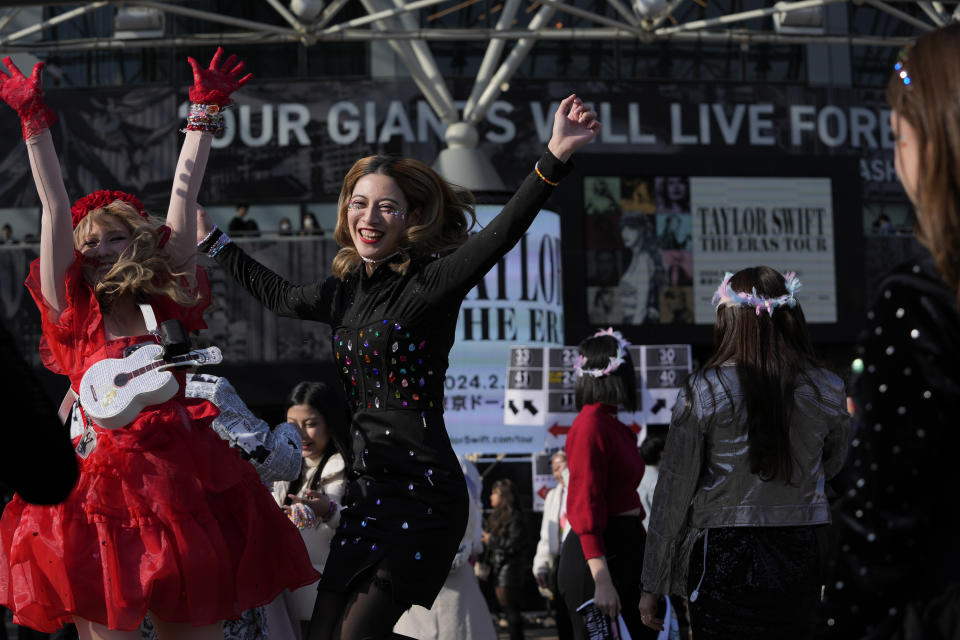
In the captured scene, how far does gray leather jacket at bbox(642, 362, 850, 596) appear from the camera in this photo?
152 inches

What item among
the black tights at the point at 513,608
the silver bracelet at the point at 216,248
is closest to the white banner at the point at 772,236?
the black tights at the point at 513,608

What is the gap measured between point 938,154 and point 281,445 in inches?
128

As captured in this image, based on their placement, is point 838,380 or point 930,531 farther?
point 838,380

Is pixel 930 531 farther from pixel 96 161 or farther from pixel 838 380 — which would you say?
pixel 96 161

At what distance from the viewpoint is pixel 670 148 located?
754 inches

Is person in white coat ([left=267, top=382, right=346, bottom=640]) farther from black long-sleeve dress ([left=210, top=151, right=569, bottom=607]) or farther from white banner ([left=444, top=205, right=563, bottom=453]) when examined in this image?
white banner ([left=444, top=205, right=563, bottom=453])

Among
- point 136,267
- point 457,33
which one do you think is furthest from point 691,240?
point 136,267

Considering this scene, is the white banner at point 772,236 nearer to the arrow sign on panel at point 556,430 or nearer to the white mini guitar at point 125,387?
the arrow sign on panel at point 556,430

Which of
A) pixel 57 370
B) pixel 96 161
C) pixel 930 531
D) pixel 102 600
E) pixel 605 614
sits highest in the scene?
pixel 96 161

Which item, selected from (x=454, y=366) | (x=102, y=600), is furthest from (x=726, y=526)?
(x=454, y=366)

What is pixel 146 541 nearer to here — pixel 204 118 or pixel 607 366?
pixel 204 118

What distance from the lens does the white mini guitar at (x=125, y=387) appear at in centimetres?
354

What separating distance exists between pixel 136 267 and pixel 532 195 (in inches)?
48.8

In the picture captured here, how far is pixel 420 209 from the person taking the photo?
152 inches
